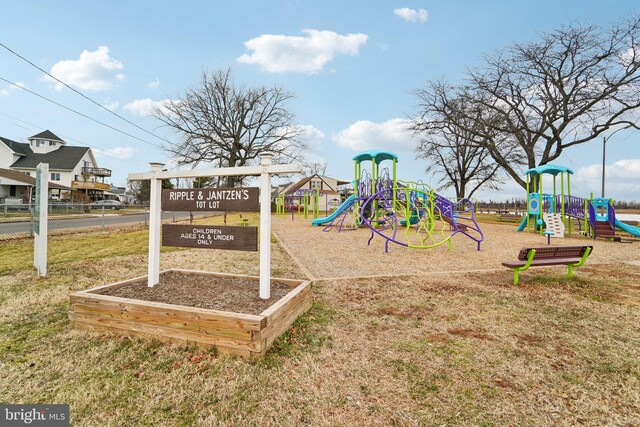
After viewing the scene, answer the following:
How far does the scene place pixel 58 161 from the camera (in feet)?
143

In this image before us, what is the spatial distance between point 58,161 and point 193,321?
53.6 metres

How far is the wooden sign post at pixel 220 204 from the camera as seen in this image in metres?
3.77

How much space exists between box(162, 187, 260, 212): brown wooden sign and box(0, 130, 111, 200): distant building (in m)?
46.2

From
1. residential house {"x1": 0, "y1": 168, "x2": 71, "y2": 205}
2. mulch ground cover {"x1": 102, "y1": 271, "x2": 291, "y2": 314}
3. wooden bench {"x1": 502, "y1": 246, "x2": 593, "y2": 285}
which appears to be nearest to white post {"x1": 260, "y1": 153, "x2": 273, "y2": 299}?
mulch ground cover {"x1": 102, "y1": 271, "x2": 291, "y2": 314}

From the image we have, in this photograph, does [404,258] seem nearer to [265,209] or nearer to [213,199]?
[265,209]

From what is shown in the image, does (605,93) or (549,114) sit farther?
(549,114)

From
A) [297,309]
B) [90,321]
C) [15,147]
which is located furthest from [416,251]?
[15,147]

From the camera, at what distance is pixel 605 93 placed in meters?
19.6

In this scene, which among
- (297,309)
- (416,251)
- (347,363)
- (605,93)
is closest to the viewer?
(347,363)

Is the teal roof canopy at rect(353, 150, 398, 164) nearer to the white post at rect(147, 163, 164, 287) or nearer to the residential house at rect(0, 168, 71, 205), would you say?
the white post at rect(147, 163, 164, 287)

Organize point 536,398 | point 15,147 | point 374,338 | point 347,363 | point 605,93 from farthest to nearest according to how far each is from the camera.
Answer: point 15,147 → point 605,93 → point 374,338 → point 347,363 → point 536,398

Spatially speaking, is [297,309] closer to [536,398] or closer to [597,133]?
[536,398]

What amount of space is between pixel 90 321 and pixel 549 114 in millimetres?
26830

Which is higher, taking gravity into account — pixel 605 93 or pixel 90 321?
pixel 605 93
